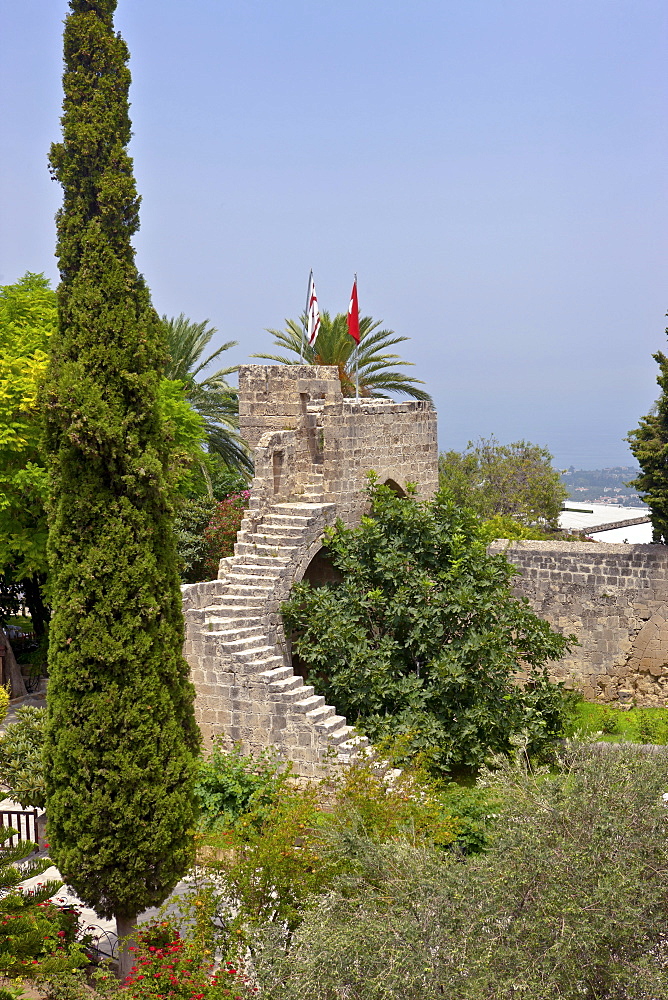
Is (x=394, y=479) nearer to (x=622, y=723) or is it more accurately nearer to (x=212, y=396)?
(x=622, y=723)

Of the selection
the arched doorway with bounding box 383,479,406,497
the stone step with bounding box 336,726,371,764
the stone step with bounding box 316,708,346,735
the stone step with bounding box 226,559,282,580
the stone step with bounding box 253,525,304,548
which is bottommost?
the stone step with bounding box 336,726,371,764

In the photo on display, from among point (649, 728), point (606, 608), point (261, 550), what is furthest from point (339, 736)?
point (606, 608)

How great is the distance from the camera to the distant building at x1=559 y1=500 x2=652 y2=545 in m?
31.8

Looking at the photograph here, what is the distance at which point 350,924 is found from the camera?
7539 mm

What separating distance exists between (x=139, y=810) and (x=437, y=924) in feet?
11.0

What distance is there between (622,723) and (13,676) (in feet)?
38.2

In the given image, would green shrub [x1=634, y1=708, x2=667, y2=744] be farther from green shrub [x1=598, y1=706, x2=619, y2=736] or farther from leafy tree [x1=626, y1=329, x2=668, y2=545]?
leafy tree [x1=626, y1=329, x2=668, y2=545]

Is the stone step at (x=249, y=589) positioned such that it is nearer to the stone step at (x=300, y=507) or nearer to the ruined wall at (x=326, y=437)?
the stone step at (x=300, y=507)

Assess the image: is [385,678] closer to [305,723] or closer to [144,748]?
[305,723]

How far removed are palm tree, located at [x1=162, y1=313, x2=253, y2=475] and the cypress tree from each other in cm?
1721

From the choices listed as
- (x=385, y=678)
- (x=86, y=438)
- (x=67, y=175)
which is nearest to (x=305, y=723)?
(x=385, y=678)

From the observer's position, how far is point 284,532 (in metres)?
15.1

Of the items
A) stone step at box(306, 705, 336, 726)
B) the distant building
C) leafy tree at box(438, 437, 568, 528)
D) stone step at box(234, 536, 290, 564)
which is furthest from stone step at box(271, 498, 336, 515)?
the distant building

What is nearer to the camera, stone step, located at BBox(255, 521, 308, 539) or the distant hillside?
stone step, located at BBox(255, 521, 308, 539)
